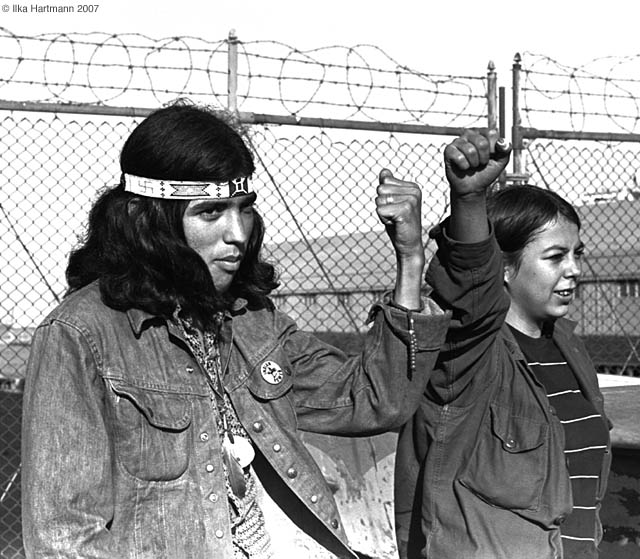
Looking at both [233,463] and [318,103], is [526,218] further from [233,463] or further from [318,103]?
[318,103]

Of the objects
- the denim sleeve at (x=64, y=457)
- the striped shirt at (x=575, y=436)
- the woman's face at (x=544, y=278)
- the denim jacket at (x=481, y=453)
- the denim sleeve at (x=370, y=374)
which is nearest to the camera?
the denim sleeve at (x=64, y=457)

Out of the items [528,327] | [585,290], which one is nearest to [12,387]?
[585,290]

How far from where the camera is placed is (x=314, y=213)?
591cm

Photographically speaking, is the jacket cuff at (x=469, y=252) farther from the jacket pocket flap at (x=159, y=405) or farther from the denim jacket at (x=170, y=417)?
the jacket pocket flap at (x=159, y=405)

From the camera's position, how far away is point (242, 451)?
2.05m

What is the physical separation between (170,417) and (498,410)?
2.63ft

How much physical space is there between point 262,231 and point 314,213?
3.66 meters

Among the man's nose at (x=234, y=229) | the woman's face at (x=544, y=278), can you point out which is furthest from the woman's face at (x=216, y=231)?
the woman's face at (x=544, y=278)

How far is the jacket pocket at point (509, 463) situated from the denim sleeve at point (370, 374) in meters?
0.25

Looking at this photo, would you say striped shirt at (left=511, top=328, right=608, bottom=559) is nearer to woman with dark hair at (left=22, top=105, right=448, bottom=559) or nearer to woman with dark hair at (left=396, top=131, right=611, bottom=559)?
woman with dark hair at (left=396, top=131, right=611, bottom=559)

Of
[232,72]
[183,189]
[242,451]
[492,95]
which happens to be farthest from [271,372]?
[492,95]

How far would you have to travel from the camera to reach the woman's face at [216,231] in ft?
6.74

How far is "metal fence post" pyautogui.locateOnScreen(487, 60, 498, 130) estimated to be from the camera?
5.95 m

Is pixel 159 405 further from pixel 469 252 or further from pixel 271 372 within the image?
pixel 469 252
